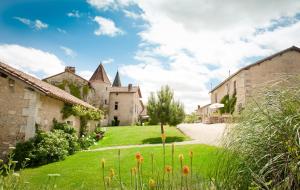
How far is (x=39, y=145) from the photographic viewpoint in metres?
12.0

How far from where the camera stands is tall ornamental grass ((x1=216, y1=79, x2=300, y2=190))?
294 centimetres

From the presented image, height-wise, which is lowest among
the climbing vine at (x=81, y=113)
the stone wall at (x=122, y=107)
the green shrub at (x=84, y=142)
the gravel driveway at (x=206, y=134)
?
the green shrub at (x=84, y=142)

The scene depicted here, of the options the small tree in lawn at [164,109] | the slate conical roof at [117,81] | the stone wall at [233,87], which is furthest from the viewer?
the slate conical roof at [117,81]

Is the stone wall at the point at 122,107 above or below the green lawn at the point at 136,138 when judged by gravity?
above

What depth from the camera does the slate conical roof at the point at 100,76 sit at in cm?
4347

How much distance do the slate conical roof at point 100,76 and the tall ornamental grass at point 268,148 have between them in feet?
134

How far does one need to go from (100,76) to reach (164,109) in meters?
24.8

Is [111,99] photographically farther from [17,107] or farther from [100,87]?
[17,107]

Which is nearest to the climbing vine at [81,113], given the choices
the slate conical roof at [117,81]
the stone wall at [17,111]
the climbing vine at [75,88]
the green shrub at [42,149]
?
the green shrub at [42,149]

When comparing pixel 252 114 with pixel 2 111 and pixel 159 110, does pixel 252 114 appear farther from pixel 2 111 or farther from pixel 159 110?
pixel 159 110

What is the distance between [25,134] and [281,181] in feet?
37.6

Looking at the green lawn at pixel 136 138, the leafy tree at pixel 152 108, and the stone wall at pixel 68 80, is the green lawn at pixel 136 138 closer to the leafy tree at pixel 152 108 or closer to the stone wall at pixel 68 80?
the leafy tree at pixel 152 108

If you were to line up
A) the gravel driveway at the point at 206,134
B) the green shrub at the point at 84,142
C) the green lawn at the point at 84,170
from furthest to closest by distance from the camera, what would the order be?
the green shrub at the point at 84,142 < the gravel driveway at the point at 206,134 < the green lawn at the point at 84,170

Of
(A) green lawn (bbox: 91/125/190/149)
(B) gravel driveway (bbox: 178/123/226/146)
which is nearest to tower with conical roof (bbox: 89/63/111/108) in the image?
(A) green lawn (bbox: 91/125/190/149)
